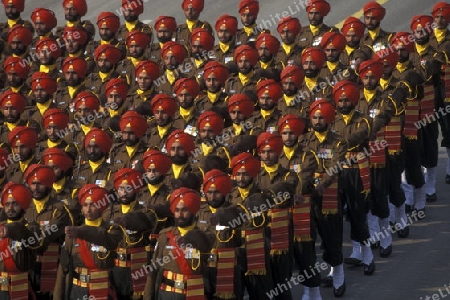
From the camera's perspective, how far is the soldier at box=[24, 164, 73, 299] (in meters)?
24.2

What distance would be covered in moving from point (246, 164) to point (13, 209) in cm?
385

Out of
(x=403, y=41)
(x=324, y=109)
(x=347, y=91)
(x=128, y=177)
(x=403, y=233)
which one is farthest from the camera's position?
(x=403, y=41)

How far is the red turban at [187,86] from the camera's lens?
28547 millimetres

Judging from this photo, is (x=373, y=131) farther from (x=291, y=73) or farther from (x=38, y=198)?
(x=38, y=198)

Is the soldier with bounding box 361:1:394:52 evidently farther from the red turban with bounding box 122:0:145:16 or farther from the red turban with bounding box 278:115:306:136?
the red turban with bounding box 278:115:306:136

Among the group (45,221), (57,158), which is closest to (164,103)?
(57,158)

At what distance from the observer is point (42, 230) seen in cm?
2408

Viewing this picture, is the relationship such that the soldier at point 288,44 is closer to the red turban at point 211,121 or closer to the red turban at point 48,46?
the red turban at point 48,46

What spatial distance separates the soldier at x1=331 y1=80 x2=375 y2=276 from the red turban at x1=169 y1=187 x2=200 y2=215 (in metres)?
5.00

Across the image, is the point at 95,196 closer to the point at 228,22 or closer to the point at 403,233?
the point at 403,233

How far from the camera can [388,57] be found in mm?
29688

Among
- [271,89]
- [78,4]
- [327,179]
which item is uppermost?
[78,4]

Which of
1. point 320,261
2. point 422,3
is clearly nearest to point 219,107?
point 320,261

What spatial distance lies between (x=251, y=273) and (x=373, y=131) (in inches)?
179
